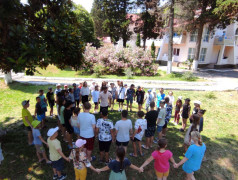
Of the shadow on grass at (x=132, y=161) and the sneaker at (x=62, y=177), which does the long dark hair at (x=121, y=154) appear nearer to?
the shadow on grass at (x=132, y=161)

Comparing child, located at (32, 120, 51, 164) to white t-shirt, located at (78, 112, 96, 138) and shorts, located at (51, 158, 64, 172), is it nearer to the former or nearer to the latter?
shorts, located at (51, 158, 64, 172)

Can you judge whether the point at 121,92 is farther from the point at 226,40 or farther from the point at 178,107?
the point at 226,40

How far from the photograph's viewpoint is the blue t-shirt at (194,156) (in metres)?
3.14

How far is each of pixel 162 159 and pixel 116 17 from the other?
2172cm

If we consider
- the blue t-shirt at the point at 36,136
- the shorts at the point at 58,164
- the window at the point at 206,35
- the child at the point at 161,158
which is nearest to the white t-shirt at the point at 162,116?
the child at the point at 161,158

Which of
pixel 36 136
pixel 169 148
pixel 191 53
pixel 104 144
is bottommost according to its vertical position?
pixel 169 148

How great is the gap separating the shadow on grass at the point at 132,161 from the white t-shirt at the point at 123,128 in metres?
0.95

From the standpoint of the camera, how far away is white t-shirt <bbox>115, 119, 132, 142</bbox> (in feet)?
12.3

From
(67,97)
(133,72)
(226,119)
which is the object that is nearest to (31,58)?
(67,97)

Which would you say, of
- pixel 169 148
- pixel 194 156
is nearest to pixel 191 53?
pixel 169 148

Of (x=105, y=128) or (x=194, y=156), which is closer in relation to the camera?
(x=194, y=156)

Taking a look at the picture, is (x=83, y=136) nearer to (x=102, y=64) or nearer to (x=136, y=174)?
(x=136, y=174)

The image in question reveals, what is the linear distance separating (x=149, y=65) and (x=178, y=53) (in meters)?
11.0

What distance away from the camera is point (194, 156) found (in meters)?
3.21
